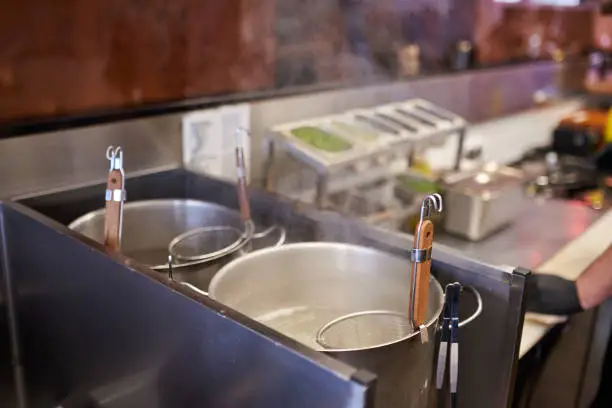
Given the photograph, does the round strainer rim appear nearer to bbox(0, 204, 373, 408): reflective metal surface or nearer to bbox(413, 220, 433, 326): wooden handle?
bbox(0, 204, 373, 408): reflective metal surface

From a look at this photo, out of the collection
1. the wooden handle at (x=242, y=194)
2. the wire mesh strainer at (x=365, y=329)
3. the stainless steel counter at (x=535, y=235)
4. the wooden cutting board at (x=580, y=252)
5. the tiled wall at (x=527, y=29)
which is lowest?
the stainless steel counter at (x=535, y=235)

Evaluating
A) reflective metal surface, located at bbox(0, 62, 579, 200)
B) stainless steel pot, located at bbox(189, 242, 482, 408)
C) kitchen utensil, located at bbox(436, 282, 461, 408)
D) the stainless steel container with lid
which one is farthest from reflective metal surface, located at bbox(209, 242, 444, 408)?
the stainless steel container with lid

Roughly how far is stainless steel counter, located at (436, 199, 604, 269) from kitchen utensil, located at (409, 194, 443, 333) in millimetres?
655

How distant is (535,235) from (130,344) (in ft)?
4.14

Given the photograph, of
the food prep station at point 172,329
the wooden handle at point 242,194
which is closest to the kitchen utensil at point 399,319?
the food prep station at point 172,329

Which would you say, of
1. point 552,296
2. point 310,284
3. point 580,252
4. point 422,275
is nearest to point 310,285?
point 310,284

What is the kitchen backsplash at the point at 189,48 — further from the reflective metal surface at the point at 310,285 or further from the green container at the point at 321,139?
the reflective metal surface at the point at 310,285

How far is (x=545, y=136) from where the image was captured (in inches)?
119

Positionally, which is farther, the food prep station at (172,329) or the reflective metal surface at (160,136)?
the reflective metal surface at (160,136)

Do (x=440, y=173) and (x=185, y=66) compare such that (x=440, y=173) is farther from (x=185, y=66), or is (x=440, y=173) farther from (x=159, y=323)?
(x=159, y=323)

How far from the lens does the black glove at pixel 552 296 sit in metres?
1.24

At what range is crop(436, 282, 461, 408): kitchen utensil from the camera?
894 millimetres

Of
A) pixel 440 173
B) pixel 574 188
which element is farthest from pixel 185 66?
pixel 574 188

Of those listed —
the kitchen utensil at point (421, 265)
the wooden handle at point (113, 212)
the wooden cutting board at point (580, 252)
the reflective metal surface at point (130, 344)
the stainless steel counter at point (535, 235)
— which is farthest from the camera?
the stainless steel counter at point (535, 235)
